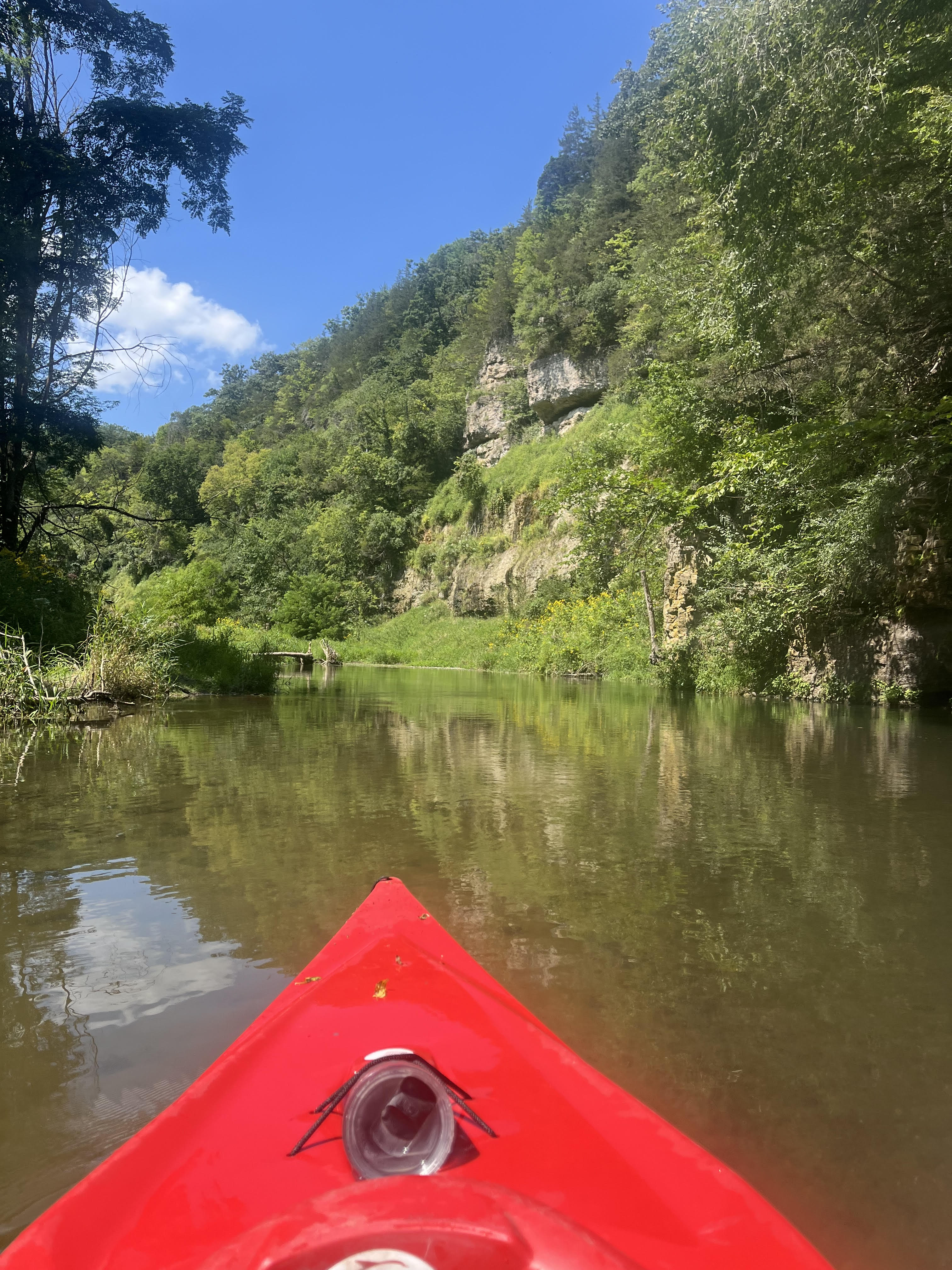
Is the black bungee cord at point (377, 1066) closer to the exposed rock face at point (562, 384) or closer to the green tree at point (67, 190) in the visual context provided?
the green tree at point (67, 190)

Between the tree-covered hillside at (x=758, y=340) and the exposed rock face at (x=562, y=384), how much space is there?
58cm

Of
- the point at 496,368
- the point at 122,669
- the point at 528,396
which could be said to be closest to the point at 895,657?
the point at 122,669

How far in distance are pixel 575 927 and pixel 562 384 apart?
31884 mm

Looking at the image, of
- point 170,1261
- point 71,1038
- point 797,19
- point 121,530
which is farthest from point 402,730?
point 121,530

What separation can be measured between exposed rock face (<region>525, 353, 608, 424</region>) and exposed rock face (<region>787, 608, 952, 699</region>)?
20.1 metres

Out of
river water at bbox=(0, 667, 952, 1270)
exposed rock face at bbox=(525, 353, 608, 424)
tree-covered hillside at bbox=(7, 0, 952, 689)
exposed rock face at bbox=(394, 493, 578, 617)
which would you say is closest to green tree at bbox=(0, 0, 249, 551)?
tree-covered hillside at bbox=(7, 0, 952, 689)

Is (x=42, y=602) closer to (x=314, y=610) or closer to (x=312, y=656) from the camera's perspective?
(x=312, y=656)

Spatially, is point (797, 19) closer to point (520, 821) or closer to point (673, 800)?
point (673, 800)

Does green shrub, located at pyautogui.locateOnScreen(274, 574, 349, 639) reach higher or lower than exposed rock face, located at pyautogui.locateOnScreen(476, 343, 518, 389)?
lower

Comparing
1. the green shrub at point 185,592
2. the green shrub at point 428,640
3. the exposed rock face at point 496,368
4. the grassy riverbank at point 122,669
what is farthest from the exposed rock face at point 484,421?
the grassy riverbank at point 122,669

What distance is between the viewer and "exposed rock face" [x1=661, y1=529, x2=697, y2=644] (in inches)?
714

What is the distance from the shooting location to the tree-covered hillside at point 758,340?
25.7ft

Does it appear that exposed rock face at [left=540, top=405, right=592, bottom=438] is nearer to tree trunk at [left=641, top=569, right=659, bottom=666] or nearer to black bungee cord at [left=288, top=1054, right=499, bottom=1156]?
tree trunk at [left=641, top=569, right=659, bottom=666]

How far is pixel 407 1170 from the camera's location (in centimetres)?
133
